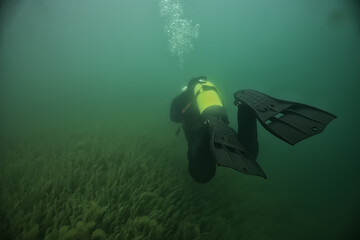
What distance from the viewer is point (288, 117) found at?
8.81 feet

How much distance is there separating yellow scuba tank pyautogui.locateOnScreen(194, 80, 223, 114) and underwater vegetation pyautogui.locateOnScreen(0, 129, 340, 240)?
1.86 metres

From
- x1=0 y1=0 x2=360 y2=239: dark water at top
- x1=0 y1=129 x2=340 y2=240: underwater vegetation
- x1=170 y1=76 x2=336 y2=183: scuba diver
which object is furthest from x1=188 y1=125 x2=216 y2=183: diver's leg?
x1=0 y1=0 x2=360 y2=239: dark water at top

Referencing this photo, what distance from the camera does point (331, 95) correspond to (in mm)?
32250

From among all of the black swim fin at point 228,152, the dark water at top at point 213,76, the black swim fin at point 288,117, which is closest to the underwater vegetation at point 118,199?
the dark water at top at point 213,76

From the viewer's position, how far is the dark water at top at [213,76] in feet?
31.3

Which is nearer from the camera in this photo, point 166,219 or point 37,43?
point 166,219

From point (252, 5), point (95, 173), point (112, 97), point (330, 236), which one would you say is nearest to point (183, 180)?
point (95, 173)

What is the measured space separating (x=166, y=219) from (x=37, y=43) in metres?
49.3

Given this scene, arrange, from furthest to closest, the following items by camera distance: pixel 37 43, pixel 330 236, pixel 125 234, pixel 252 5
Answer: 1. pixel 252 5
2. pixel 37 43
3. pixel 330 236
4. pixel 125 234

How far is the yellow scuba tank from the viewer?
3501 millimetres

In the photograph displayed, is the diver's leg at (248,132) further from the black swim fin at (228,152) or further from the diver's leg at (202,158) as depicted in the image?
the diver's leg at (202,158)

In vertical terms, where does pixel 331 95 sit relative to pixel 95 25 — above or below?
below

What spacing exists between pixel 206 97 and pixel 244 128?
0.90 meters

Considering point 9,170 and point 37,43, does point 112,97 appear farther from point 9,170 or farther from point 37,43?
point 37,43
